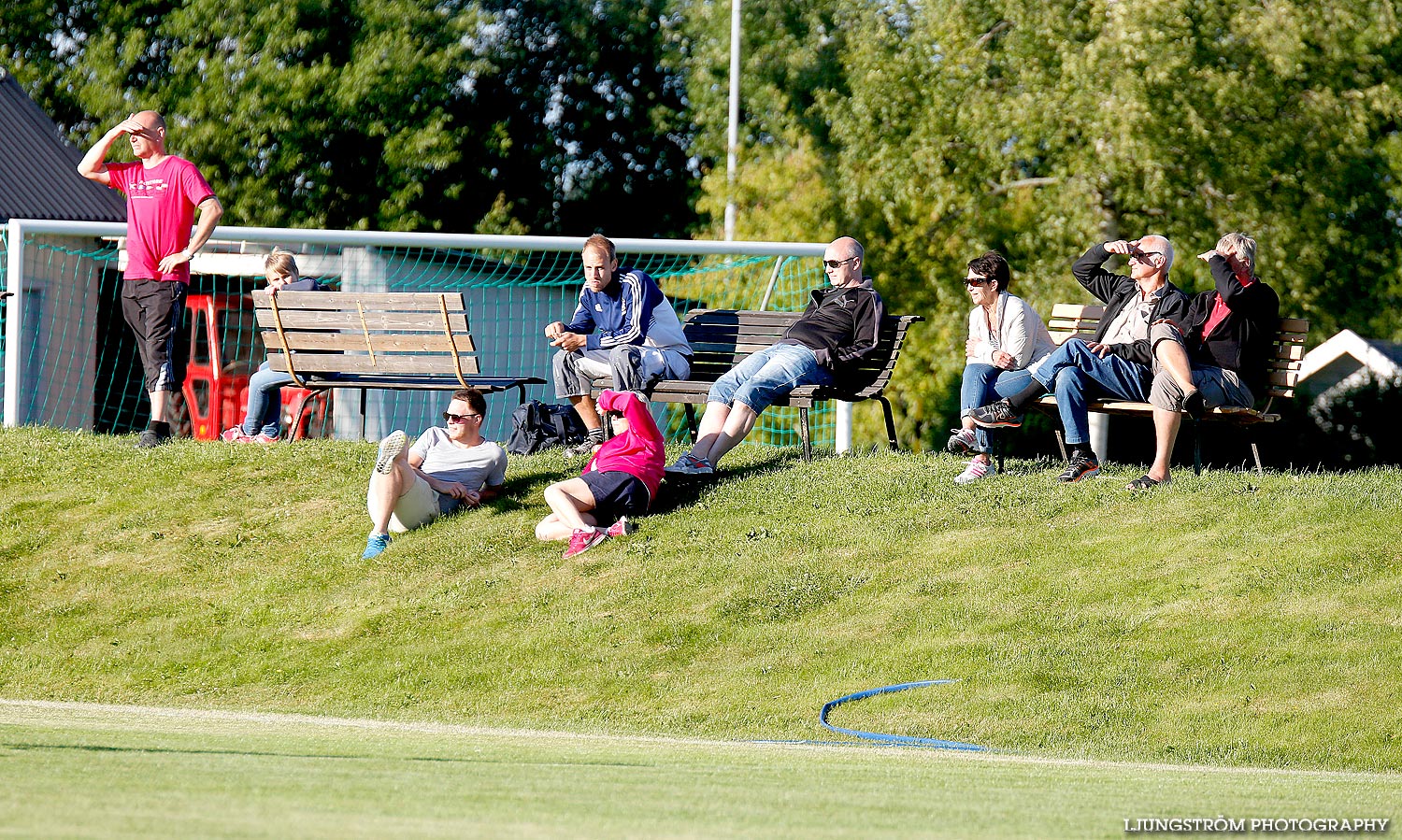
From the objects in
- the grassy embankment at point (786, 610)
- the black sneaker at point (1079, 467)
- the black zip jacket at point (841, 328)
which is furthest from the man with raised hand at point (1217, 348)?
the black zip jacket at point (841, 328)

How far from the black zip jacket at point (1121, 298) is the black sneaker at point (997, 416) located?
0.70 m

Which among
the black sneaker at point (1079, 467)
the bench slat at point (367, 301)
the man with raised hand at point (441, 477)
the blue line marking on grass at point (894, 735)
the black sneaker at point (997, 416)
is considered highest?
the bench slat at point (367, 301)

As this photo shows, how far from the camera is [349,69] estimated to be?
1355 inches

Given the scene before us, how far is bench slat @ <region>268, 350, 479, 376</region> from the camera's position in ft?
38.7

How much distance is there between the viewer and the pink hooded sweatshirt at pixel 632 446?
33.1 ft

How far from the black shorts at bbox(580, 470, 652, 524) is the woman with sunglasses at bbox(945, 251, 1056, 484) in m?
1.90

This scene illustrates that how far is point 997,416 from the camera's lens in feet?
33.1

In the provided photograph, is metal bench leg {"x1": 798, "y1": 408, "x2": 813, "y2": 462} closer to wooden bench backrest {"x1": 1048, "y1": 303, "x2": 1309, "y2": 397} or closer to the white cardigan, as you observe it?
the white cardigan

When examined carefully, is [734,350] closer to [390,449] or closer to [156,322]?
[390,449]

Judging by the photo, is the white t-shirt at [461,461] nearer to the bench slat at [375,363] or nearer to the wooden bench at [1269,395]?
the bench slat at [375,363]

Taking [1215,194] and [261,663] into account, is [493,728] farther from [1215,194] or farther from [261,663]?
[1215,194]

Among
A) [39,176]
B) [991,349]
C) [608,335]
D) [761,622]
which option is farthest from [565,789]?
[39,176]

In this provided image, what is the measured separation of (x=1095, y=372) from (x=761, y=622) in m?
2.59

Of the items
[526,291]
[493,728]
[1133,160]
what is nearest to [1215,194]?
[1133,160]
